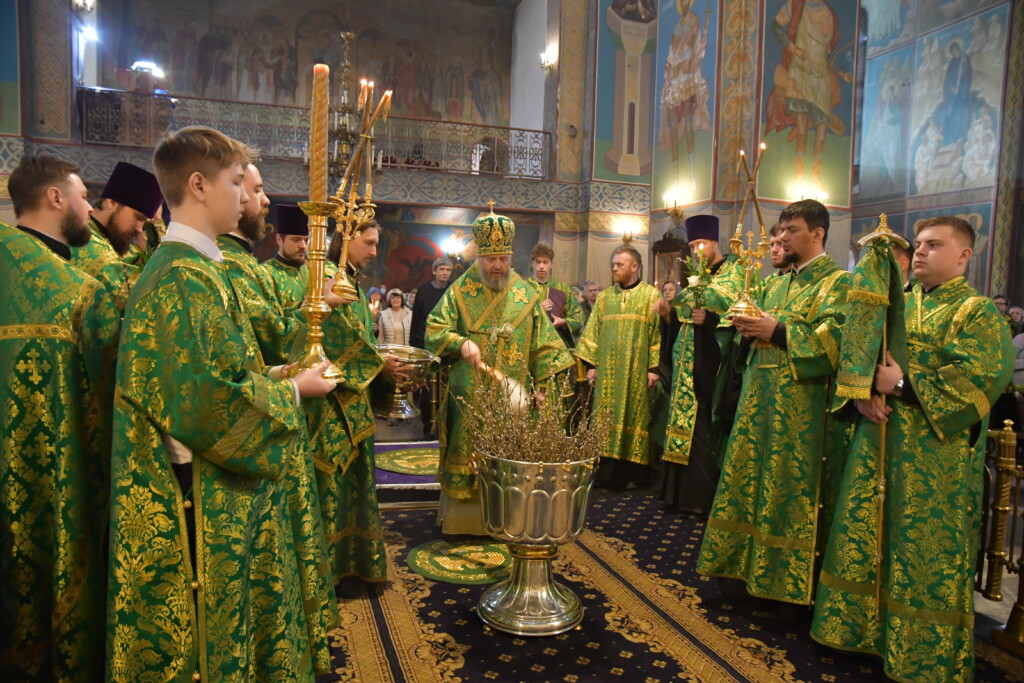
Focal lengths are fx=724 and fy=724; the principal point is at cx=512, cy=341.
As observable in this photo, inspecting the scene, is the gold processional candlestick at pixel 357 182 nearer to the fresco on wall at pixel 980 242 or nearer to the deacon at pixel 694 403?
the deacon at pixel 694 403

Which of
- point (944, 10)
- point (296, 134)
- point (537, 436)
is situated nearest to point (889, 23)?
point (944, 10)

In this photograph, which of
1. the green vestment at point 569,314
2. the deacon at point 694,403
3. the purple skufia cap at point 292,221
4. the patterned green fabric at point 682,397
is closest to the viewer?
the purple skufia cap at point 292,221

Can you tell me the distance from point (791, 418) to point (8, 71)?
507 inches

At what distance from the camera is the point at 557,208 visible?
14438 mm

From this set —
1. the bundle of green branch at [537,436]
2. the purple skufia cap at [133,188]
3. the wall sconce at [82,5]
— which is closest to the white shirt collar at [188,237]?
the purple skufia cap at [133,188]

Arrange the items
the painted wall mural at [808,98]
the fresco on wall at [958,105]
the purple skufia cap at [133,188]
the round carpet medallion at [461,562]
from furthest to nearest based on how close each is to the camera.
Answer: the fresco on wall at [958,105], the painted wall mural at [808,98], the round carpet medallion at [461,562], the purple skufia cap at [133,188]

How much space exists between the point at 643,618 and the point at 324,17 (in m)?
17.6

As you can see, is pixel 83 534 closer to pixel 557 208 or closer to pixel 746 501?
pixel 746 501

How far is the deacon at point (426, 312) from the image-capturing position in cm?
718

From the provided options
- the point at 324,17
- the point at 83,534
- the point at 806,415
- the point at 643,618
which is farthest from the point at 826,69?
the point at 324,17

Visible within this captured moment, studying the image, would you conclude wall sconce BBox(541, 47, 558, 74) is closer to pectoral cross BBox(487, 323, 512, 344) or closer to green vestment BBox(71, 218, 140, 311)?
pectoral cross BBox(487, 323, 512, 344)

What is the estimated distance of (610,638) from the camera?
10.3 ft

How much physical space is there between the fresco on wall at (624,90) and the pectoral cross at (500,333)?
1046 centimetres

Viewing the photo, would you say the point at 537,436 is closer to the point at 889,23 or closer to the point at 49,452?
the point at 49,452
